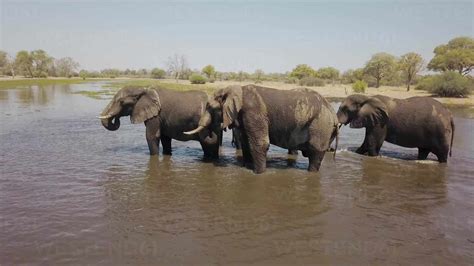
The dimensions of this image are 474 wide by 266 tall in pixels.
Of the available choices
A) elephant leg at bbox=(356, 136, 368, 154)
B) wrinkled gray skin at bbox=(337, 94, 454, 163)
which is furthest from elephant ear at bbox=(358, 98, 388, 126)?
elephant leg at bbox=(356, 136, 368, 154)

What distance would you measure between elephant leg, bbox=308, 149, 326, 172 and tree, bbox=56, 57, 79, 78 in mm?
118858

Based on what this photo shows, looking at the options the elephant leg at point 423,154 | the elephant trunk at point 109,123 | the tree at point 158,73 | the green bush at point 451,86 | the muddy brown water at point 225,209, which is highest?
the tree at point 158,73

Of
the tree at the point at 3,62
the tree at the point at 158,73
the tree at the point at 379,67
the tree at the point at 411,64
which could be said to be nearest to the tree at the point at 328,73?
the tree at the point at 379,67

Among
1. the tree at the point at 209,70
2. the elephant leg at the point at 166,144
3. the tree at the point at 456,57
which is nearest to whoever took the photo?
the elephant leg at the point at 166,144

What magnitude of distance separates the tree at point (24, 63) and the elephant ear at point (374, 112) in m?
98.4

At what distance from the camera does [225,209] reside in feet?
23.5

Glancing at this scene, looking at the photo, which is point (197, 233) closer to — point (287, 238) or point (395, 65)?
point (287, 238)

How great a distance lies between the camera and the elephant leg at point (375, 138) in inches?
469

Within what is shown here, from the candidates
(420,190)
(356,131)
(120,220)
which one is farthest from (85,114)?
(420,190)

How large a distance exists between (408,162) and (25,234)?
9.90 m

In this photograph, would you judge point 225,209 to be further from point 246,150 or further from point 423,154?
point 423,154

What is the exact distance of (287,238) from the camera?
599cm

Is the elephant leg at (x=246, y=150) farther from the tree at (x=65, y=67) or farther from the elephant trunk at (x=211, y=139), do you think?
the tree at (x=65, y=67)

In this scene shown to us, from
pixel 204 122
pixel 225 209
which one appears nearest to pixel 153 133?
pixel 204 122
